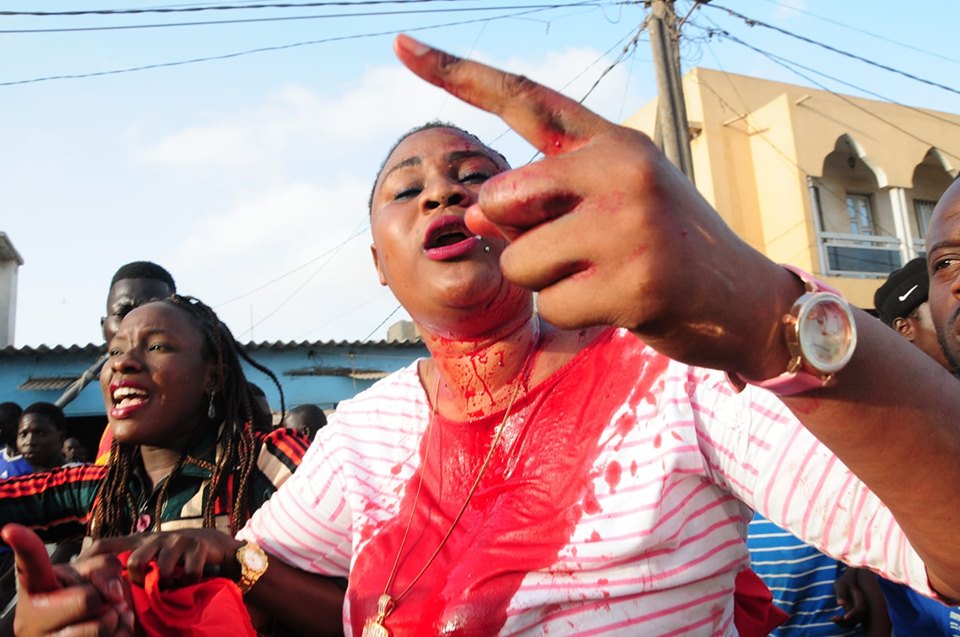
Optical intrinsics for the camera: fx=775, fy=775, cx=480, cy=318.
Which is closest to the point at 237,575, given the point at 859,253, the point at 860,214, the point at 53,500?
the point at 53,500

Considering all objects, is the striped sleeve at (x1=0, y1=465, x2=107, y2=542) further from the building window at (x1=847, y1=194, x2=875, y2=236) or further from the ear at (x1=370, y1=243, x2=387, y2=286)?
the building window at (x1=847, y1=194, x2=875, y2=236)

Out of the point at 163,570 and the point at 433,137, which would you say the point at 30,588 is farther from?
the point at 433,137

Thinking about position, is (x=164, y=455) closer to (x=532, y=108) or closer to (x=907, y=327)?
(x=532, y=108)

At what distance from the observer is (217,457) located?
271 centimetres

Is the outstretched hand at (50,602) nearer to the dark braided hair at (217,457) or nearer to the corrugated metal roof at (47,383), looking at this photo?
the dark braided hair at (217,457)

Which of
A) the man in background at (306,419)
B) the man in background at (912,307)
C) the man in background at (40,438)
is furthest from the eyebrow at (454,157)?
the man in background at (40,438)

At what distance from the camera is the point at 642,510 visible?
129 centimetres

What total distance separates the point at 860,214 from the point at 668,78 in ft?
24.0

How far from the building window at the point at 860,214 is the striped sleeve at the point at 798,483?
14.7 m

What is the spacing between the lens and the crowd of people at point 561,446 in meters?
0.84

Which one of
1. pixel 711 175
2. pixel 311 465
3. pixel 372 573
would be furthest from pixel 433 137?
pixel 711 175

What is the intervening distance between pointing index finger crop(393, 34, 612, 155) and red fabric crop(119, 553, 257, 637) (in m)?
1.31

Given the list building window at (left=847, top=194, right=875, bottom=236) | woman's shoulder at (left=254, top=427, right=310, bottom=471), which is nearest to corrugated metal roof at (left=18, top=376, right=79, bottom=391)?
woman's shoulder at (left=254, top=427, right=310, bottom=471)

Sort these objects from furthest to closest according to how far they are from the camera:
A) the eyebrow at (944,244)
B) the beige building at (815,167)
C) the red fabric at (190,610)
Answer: the beige building at (815,167) → the eyebrow at (944,244) → the red fabric at (190,610)
